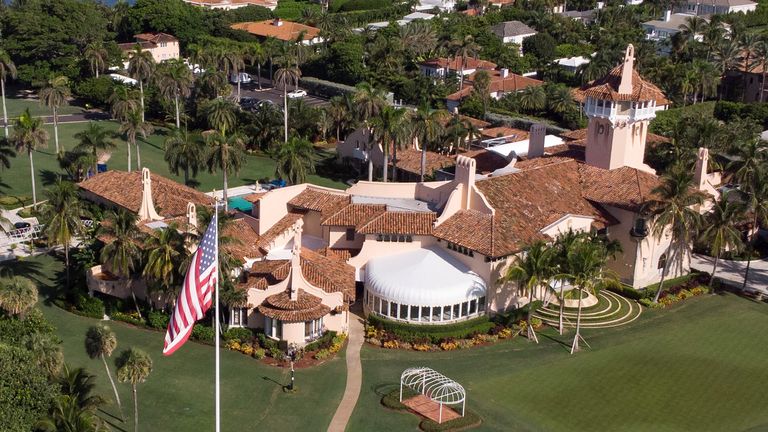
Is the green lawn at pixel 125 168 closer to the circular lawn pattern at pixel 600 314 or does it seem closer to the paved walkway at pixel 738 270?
the circular lawn pattern at pixel 600 314

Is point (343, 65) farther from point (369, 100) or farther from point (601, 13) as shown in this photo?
point (601, 13)

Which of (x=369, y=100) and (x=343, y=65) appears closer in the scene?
(x=369, y=100)

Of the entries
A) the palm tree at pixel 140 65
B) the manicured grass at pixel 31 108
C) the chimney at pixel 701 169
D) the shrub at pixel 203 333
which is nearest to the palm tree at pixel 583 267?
the chimney at pixel 701 169

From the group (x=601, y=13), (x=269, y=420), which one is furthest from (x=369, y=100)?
(x=601, y=13)

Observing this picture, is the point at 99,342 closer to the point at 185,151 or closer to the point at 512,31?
the point at 185,151

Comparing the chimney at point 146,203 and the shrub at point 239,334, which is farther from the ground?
the chimney at point 146,203

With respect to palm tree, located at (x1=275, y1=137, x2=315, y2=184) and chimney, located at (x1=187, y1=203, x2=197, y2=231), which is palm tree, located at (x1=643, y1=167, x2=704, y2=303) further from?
chimney, located at (x1=187, y1=203, x2=197, y2=231)

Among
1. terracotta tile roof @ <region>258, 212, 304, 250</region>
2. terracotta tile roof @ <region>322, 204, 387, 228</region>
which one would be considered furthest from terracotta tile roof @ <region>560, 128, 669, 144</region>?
terracotta tile roof @ <region>258, 212, 304, 250</region>
